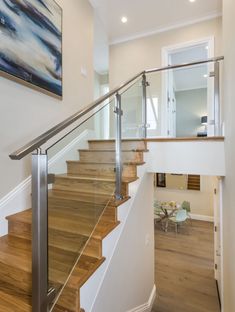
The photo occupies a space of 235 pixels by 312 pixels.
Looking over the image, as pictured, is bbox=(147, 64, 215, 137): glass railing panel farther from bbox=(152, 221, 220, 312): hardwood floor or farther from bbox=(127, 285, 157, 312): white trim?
bbox=(152, 221, 220, 312): hardwood floor

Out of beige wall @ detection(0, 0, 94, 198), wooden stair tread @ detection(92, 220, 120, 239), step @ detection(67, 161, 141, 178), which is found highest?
beige wall @ detection(0, 0, 94, 198)

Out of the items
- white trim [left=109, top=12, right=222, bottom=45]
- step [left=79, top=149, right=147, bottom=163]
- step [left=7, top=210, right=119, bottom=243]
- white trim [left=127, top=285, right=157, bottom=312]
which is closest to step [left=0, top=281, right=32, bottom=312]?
step [left=7, top=210, right=119, bottom=243]

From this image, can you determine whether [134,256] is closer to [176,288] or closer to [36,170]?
[176,288]

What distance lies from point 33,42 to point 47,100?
634 millimetres

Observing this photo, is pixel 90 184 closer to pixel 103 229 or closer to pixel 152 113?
pixel 103 229

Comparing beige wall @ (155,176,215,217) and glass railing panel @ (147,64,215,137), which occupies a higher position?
glass railing panel @ (147,64,215,137)

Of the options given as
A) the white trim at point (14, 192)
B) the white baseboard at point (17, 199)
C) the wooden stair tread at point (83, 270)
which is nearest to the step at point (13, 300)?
the wooden stair tread at point (83, 270)

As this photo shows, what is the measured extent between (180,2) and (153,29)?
846mm

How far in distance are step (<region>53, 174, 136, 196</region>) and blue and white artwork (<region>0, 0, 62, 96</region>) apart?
49.0 inches

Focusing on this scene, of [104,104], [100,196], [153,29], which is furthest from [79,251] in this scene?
[153,29]

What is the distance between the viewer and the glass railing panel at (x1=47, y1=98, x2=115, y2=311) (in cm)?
124

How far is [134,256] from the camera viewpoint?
96.5 inches

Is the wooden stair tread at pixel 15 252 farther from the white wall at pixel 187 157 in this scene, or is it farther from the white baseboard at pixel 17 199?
the white wall at pixel 187 157

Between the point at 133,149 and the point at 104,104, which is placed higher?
the point at 104,104
